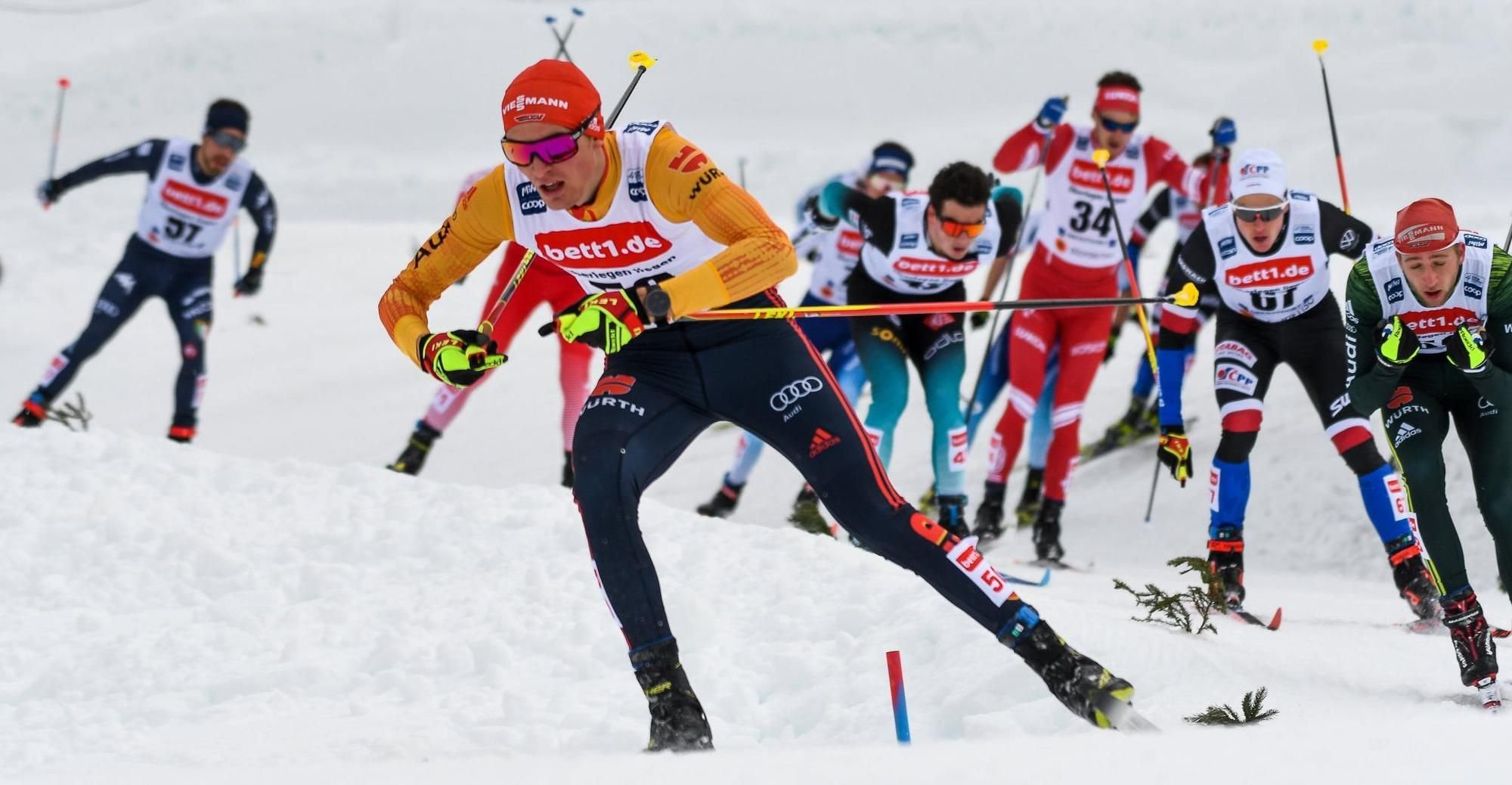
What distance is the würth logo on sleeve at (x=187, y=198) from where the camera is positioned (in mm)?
8719

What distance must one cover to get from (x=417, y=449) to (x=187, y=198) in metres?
2.13

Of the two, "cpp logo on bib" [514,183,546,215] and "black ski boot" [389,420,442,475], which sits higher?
"cpp logo on bib" [514,183,546,215]

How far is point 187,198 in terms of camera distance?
8.73m

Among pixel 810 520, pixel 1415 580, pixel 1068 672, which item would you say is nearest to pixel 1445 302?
pixel 1415 580

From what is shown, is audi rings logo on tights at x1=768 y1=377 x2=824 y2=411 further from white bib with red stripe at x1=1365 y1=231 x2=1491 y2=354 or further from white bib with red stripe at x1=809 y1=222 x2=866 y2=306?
white bib with red stripe at x1=809 y1=222 x2=866 y2=306

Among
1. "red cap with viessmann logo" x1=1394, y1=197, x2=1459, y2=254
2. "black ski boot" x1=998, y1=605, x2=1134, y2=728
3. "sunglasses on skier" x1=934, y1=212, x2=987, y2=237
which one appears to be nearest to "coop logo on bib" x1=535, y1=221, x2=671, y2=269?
"black ski boot" x1=998, y1=605, x2=1134, y2=728

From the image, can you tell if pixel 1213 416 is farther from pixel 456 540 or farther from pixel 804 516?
pixel 456 540

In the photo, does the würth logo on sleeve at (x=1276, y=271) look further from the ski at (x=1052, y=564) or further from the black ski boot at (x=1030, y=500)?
the black ski boot at (x=1030, y=500)

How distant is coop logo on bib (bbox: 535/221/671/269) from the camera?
4.05m

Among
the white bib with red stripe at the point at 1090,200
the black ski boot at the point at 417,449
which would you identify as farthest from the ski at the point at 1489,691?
the black ski boot at the point at 417,449

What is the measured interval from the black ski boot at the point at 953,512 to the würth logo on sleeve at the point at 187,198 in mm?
4790

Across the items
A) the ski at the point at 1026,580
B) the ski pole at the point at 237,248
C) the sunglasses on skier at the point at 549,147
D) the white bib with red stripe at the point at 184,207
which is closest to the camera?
the sunglasses on skier at the point at 549,147

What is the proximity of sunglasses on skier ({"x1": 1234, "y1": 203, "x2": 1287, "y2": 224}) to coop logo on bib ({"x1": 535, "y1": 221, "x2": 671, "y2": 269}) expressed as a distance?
9.68ft

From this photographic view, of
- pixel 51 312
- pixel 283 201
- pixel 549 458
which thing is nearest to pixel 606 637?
pixel 549 458
